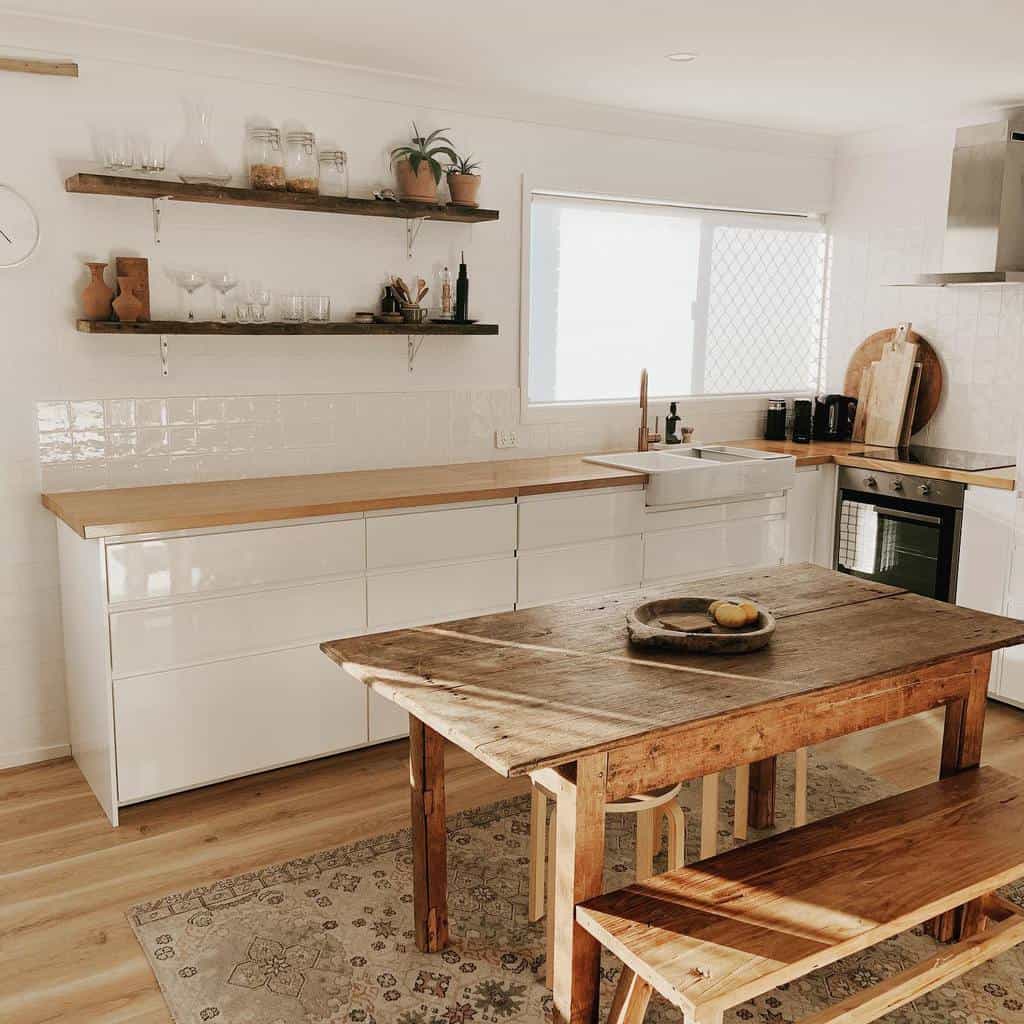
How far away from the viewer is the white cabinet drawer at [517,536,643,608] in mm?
4074

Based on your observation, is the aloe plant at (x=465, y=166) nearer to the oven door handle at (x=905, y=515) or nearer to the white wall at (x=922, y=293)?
the white wall at (x=922, y=293)

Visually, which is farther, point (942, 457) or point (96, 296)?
point (942, 457)

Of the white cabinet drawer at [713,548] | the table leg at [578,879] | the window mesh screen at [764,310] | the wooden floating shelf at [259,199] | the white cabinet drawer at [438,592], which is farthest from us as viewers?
the window mesh screen at [764,310]

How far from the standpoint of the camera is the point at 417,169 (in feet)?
13.4

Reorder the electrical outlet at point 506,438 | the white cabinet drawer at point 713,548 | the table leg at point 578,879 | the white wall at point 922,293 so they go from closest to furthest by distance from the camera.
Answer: the table leg at point 578,879
the white cabinet drawer at point 713,548
the electrical outlet at point 506,438
the white wall at point 922,293

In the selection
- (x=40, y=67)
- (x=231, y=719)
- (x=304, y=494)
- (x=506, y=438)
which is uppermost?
(x=40, y=67)

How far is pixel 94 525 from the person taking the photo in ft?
10.2

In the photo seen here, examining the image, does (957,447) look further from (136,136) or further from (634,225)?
(136,136)

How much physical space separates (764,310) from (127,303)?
3404 millimetres

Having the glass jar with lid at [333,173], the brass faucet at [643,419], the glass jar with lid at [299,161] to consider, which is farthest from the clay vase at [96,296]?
the brass faucet at [643,419]

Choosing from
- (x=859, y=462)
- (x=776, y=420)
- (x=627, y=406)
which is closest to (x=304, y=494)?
(x=627, y=406)

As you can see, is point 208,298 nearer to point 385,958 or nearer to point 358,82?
point 358,82

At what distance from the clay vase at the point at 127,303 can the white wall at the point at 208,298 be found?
16 cm

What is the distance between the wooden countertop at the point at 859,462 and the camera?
432 centimetres
